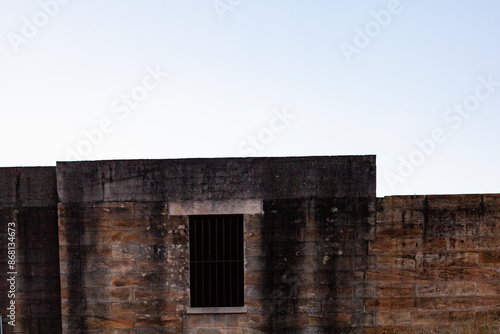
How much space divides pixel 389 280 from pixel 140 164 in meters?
5.15

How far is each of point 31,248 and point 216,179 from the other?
3.76 meters

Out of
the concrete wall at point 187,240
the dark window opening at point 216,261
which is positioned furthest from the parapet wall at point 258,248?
the dark window opening at point 216,261

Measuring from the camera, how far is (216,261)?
7.10m

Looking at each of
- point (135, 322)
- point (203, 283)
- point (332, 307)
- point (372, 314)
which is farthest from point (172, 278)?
point (372, 314)

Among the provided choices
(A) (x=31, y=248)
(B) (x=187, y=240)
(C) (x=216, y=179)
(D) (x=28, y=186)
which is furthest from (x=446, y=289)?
(D) (x=28, y=186)

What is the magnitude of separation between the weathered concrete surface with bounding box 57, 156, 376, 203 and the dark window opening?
0.54m

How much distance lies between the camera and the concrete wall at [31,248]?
716cm

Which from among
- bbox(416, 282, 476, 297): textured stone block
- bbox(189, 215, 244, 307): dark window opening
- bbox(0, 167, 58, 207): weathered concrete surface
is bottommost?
bbox(416, 282, 476, 297): textured stone block

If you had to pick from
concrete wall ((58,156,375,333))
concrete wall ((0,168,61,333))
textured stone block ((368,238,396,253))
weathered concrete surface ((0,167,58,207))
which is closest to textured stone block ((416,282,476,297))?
textured stone block ((368,238,396,253))

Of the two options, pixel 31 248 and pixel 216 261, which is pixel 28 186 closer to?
pixel 31 248

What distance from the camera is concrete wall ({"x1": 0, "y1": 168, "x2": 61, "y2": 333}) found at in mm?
7156

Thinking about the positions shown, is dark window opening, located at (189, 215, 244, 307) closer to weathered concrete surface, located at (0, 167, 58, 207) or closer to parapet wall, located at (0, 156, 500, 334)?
parapet wall, located at (0, 156, 500, 334)

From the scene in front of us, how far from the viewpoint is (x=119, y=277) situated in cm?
699

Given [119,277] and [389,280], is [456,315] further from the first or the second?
[119,277]
